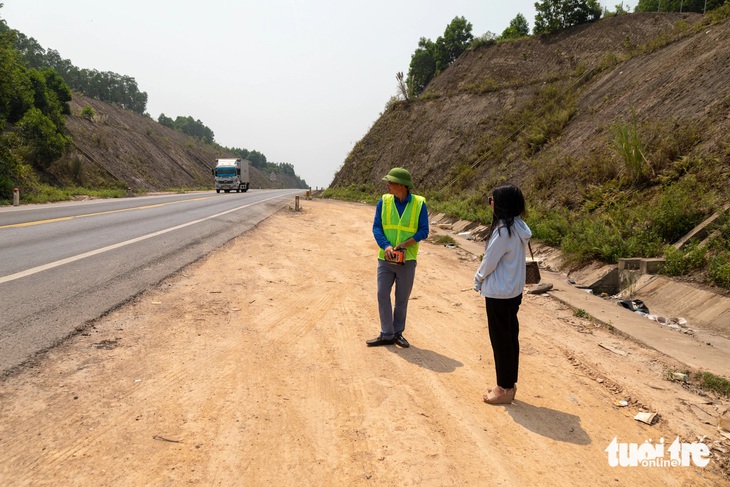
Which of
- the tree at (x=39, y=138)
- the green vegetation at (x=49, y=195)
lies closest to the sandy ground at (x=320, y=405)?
the green vegetation at (x=49, y=195)

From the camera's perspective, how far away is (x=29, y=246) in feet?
27.7

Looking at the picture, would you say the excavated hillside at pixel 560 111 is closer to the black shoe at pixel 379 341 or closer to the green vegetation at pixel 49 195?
the black shoe at pixel 379 341

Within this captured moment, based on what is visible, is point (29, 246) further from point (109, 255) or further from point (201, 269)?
point (201, 269)

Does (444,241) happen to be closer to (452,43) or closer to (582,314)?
(582,314)

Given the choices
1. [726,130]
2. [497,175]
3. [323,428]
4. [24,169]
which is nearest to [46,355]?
[323,428]

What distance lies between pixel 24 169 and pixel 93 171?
16.7 meters

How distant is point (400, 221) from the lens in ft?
16.0

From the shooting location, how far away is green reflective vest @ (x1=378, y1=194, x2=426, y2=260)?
4844mm

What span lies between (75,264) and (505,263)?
22.9 feet

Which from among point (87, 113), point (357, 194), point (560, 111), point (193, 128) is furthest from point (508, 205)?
point (193, 128)

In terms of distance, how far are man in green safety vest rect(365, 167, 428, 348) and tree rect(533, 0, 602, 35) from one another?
3661 centimetres

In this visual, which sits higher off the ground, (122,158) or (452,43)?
(452,43)

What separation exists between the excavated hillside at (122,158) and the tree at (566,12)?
38.5m

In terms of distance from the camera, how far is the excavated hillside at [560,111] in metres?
11.8
